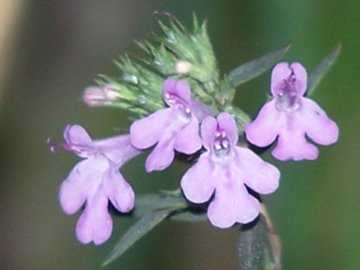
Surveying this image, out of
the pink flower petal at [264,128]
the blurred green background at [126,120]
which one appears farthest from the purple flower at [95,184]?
the blurred green background at [126,120]

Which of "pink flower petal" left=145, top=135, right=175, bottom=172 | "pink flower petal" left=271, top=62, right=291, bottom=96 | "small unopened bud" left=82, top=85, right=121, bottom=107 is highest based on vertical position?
"small unopened bud" left=82, top=85, right=121, bottom=107

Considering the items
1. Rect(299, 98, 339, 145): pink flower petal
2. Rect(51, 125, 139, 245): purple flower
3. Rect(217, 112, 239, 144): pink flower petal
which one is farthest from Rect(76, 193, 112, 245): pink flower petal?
Rect(299, 98, 339, 145): pink flower petal

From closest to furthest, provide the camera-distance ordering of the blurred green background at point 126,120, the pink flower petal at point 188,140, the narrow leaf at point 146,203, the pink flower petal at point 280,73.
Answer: the pink flower petal at point 188,140, the pink flower petal at point 280,73, the narrow leaf at point 146,203, the blurred green background at point 126,120

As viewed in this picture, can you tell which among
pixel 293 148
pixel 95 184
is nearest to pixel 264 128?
pixel 293 148

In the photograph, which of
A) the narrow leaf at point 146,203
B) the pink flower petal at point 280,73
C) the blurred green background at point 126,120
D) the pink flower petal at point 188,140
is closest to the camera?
the pink flower petal at point 188,140

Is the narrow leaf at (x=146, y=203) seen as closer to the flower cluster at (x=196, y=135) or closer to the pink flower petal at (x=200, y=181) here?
the flower cluster at (x=196, y=135)

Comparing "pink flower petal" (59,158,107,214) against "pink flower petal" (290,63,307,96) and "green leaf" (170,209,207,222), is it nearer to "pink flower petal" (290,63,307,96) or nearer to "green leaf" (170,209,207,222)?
"green leaf" (170,209,207,222)

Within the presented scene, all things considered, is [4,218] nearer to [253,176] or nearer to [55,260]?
[55,260]
